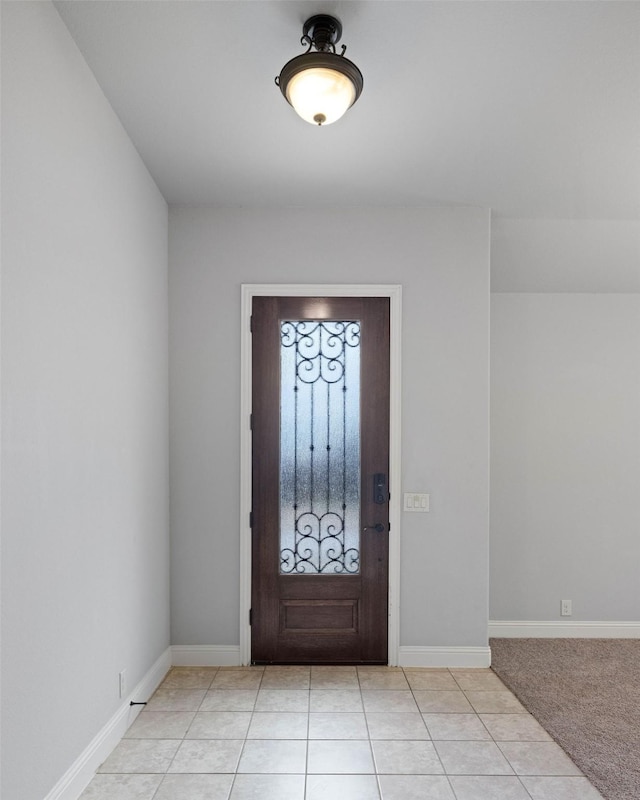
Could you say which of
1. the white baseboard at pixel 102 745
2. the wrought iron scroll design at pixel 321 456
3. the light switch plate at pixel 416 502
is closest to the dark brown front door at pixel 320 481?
the wrought iron scroll design at pixel 321 456

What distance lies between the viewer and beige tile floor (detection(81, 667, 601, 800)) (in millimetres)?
2443

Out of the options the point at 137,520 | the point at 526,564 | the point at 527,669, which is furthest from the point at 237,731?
the point at 526,564

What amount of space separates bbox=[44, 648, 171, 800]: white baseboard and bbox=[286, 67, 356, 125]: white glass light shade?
2.55 meters

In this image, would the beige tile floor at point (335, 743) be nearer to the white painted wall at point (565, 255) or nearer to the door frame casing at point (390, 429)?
the door frame casing at point (390, 429)

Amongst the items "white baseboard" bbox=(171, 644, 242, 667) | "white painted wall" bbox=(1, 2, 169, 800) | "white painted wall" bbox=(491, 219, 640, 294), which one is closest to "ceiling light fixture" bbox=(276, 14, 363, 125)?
"white painted wall" bbox=(1, 2, 169, 800)

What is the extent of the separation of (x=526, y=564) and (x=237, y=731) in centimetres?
252

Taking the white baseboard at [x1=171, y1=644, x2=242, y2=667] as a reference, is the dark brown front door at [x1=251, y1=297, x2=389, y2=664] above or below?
above

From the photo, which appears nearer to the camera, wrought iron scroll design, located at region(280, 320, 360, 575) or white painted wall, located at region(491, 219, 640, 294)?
wrought iron scroll design, located at region(280, 320, 360, 575)

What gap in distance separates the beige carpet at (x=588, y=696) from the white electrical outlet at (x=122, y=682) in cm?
202

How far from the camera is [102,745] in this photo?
2.59 m

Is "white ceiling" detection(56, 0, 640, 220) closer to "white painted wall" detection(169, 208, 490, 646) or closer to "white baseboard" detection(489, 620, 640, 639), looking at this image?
"white painted wall" detection(169, 208, 490, 646)

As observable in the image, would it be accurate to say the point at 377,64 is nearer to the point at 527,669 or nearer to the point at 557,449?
the point at 557,449

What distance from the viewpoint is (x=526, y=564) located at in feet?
14.9

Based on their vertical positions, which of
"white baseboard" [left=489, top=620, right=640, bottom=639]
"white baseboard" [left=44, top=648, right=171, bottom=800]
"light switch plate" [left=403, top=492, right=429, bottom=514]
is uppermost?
"light switch plate" [left=403, top=492, right=429, bottom=514]
